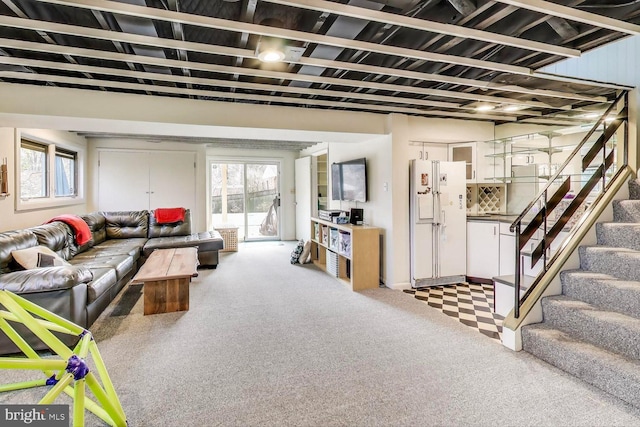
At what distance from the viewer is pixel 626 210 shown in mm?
2945

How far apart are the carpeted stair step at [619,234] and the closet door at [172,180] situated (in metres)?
6.70

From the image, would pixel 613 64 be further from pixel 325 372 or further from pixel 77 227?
pixel 77 227

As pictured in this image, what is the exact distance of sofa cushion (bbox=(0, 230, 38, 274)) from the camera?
9.16ft

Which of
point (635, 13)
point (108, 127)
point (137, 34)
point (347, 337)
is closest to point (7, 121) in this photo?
point (108, 127)

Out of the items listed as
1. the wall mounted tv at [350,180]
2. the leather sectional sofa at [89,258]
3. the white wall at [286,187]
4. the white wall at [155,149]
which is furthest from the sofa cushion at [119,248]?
the white wall at [286,187]

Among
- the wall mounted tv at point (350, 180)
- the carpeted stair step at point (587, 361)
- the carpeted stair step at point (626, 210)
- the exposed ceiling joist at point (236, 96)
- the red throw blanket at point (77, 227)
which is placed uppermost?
the exposed ceiling joist at point (236, 96)

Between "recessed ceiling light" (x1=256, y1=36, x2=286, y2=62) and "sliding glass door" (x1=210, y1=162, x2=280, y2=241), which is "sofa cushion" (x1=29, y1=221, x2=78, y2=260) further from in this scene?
"sliding glass door" (x1=210, y1=162, x2=280, y2=241)

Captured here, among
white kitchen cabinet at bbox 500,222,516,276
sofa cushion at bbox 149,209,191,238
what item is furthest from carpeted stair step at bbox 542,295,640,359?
sofa cushion at bbox 149,209,191,238

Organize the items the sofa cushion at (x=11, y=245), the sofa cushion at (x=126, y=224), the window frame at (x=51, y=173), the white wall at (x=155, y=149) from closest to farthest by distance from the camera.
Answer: the sofa cushion at (x=11, y=245)
the window frame at (x=51, y=173)
the sofa cushion at (x=126, y=224)
the white wall at (x=155, y=149)

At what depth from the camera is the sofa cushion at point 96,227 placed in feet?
16.1

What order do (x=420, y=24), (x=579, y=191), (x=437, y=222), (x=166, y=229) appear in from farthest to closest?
(x=166, y=229)
(x=437, y=222)
(x=579, y=191)
(x=420, y=24)

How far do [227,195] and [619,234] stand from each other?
7.03m

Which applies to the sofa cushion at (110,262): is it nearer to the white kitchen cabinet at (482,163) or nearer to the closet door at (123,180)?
the closet door at (123,180)

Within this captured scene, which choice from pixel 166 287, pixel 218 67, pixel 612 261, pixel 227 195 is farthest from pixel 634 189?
pixel 227 195
